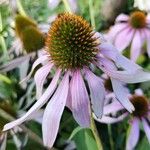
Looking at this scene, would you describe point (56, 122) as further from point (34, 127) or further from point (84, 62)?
point (34, 127)

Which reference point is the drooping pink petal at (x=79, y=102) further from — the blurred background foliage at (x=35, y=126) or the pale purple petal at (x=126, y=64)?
the blurred background foliage at (x=35, y=126)

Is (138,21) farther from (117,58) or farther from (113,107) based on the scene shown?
(117,58)

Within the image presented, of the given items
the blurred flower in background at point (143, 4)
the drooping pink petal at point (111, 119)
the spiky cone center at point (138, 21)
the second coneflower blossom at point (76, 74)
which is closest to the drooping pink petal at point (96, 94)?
the second coneflower blossom at point (76, 74)

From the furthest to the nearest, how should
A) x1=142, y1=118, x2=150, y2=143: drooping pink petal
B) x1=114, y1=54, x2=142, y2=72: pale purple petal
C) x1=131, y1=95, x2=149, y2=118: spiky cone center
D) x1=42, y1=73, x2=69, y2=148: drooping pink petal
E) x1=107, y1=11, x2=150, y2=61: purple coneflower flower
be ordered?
x1=107, y1=11, x2=150, y2=61: purple coneflower flower → x1=131, y1=95, x2=149, y2=118: spiky cone center → x1=142, y1=118, x2=150, y2=143: drooping pink petal → x1=114, y1=54, x2=142, y2=72: pale purple petal → x1=42, y1=73, x2=69, y2=148: drooping pink petal

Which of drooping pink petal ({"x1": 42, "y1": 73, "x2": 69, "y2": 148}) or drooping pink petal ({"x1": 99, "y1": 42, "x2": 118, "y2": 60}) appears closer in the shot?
drooping pink petal ({"x1": 42, "y1": 73, "x2": 69, "y2": 148})

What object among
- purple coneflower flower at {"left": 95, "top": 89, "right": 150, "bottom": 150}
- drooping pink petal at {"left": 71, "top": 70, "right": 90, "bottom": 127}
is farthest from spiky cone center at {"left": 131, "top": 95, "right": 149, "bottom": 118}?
drooping pink petal at {"left": 71, "top": 70, "right": 90, "bottom": 127}

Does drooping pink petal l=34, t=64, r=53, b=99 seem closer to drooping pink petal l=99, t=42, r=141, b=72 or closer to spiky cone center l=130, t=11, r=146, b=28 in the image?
drooping pink petal l=99, t=42, r=141, b=72
